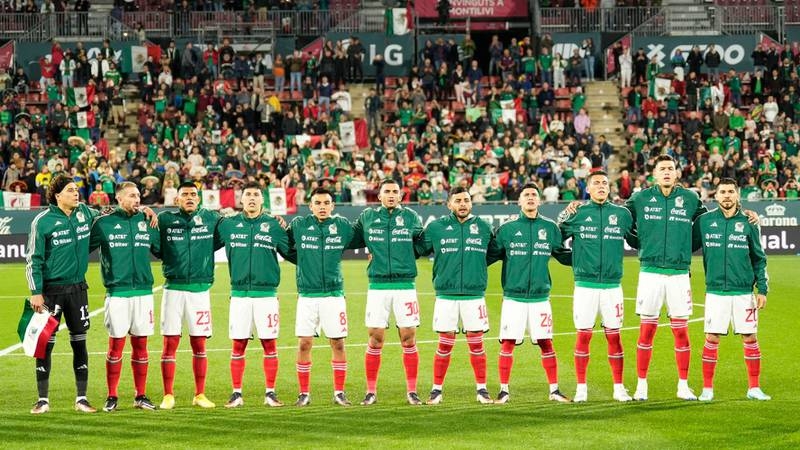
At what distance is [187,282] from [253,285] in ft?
2.27

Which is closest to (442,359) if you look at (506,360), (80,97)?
(506,360)

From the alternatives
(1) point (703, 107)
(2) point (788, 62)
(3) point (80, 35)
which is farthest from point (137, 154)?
(2) point (788, 62)

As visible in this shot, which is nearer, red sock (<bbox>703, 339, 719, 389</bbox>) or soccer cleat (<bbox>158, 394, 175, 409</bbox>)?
soccer cleat (<bbox>158, 394, 175, 409</bbox>)

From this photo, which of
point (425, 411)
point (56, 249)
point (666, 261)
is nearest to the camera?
point (425, 411)

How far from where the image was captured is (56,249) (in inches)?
498

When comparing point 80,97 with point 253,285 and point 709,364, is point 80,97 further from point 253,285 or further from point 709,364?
point 709,364

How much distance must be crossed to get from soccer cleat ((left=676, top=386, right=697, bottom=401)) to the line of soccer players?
0.05 ft

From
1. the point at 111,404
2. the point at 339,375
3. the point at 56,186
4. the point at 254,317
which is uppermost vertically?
the point at 56,186

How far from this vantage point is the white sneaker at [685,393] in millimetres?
13008

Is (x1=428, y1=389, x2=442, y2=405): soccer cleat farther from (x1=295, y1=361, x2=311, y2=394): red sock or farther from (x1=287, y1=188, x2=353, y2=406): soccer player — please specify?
(x1=295, y1=361, x2=311, y2=394): red sock

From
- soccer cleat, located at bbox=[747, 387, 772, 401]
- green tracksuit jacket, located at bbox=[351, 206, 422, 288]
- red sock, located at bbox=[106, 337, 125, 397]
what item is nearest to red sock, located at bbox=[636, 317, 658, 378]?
soccer cleat, located at bbox=[747, 387, 772, 401]

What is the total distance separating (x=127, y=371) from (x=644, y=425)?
7.02 m

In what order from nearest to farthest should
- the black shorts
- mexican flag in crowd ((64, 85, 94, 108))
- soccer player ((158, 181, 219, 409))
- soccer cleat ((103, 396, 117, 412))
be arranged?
the black shorts
soccer cleat ((103, 396, 117, 412))
soccer player ((158, 181, 219, 409))
mexican flag in crowd ((64, 85, 94, 108))

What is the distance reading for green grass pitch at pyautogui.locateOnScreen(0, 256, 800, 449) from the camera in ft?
36.1
